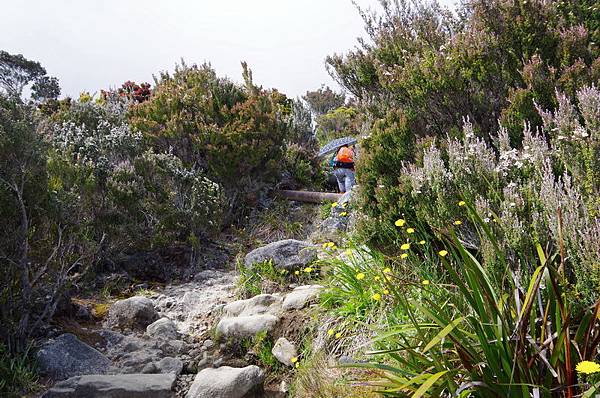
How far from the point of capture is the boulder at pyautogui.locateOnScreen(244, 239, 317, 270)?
19.3 feet

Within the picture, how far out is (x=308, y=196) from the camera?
28.8 feet

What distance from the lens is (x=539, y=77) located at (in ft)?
13.3

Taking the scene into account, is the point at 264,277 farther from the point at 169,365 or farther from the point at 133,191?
the point at 133,191

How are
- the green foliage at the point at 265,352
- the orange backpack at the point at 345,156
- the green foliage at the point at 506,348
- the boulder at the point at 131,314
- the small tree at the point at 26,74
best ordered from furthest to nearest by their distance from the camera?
Answer: the small tree at the point at 26,74 < the orange backpack at the point at 345,156 < the boulder at the point at 131,314 < the green foliage at the point at 265,352 < the green foliage at the point at 506,348

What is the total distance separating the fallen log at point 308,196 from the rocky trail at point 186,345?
2.23m

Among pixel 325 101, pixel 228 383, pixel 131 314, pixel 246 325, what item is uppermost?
pixel 325 101

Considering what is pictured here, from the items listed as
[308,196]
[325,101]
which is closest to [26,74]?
[325,101]

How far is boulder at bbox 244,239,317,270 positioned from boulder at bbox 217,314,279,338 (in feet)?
3.70

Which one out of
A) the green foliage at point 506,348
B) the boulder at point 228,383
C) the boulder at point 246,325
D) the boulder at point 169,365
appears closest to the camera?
the green foliage at point 506,348

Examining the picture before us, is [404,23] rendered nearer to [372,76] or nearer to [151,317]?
[372,76]

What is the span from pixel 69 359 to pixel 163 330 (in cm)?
101

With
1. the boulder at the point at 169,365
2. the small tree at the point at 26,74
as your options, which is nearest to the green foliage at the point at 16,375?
the boulder at the point at 169,365

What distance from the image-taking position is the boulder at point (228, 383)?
399cm

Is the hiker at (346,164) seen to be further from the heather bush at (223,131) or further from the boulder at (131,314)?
the boulder at (131,314)
